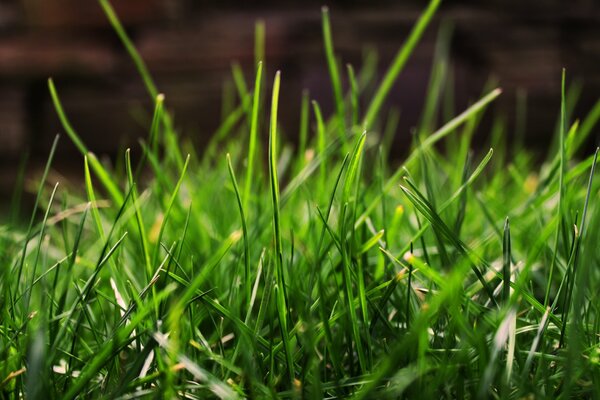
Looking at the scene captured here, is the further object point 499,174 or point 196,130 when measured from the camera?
point 196,130

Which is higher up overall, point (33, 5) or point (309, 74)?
point (33, 5)

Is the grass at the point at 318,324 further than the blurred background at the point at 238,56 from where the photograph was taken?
No

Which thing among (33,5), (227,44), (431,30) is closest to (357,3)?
(431,30)

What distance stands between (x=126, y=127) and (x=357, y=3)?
0.72 meters

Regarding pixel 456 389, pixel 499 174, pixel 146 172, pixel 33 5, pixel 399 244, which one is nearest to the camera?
pixel 456 389

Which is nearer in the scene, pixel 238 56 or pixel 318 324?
pixel 318 324

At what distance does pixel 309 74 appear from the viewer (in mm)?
1778

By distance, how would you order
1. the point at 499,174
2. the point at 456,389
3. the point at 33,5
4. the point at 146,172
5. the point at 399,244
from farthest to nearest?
the point at 33,5 → the point at 146,172 → the point at 499,174 → the point at 399,244 → the point at 456,389

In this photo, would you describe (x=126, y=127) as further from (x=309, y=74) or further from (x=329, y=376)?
(x=329, y=376)

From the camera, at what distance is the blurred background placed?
1.76 m

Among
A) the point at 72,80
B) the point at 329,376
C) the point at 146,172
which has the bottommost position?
the point at 146,172

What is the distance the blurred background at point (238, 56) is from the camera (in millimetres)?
1758

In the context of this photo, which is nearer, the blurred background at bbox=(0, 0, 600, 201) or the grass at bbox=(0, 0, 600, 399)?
the grass at bbox=(0, 0, 600, 399)

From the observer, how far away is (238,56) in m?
1.78
